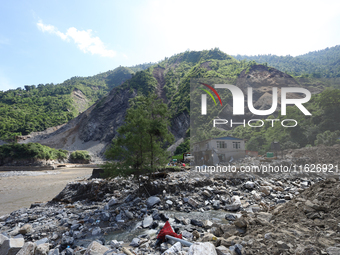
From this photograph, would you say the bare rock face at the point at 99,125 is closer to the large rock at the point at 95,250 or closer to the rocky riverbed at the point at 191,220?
the rocky riverbed at the point at 191,220

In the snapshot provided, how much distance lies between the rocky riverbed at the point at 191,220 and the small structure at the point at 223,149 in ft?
10.2

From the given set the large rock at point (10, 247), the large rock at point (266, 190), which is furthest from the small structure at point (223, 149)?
the large rock at point (10, 247)

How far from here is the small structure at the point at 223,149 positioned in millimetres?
16750

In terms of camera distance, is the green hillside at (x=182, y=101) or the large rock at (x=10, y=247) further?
the green hillside at (x=182, y=101)

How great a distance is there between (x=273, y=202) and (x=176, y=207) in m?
5.08

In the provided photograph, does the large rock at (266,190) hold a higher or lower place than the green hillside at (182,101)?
lower

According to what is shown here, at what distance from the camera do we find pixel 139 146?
11.0m

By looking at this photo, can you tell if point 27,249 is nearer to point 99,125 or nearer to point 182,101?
point 182,101

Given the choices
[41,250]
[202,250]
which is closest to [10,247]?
[41,250]

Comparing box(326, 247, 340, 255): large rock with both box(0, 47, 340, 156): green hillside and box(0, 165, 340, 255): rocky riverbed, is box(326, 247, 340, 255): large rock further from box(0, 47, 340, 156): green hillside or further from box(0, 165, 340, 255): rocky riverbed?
box(0, 47, 340, 156): green hillside

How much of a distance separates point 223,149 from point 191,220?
11109 millimetres

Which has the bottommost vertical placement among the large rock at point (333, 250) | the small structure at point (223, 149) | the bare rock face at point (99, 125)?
the large rock at point (333, 250)

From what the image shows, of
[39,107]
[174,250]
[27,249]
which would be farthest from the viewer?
[39,107]

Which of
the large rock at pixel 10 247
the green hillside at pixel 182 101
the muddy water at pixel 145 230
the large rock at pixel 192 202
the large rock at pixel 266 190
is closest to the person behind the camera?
the large rock at pixel 10 247
